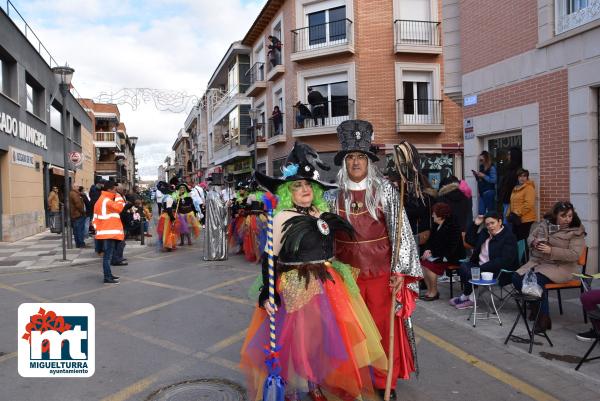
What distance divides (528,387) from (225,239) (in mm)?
8187

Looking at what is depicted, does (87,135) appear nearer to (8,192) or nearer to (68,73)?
(8,192)

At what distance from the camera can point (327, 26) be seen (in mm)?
20766

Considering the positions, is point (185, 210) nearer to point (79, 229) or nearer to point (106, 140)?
point (79, 229)

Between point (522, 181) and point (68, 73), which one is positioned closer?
point (522, 181)

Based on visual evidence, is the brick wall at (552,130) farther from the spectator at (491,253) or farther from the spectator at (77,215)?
the spectator at (77,215)

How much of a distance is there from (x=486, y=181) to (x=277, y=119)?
1511cm

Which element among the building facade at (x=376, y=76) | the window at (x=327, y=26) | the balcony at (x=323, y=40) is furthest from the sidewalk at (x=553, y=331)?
the window at (x=327, y=26)

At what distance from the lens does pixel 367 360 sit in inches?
129

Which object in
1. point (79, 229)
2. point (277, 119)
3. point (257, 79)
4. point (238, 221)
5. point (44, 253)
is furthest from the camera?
point (257, 79)

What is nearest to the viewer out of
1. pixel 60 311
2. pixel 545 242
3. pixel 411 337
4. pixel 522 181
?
pixel 411 337

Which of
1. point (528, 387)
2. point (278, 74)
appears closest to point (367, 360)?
point (528, 387)

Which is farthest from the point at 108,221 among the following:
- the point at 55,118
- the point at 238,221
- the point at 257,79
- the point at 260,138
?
the point at 257,79

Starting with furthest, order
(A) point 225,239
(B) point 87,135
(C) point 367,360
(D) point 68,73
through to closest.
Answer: (B) point 87,135 → (D) point 68,73 → (A) point 225,239 → (C) point 367,360

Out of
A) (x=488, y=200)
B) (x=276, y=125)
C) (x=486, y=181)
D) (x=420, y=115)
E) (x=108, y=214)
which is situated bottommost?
(x=108, y=214)
